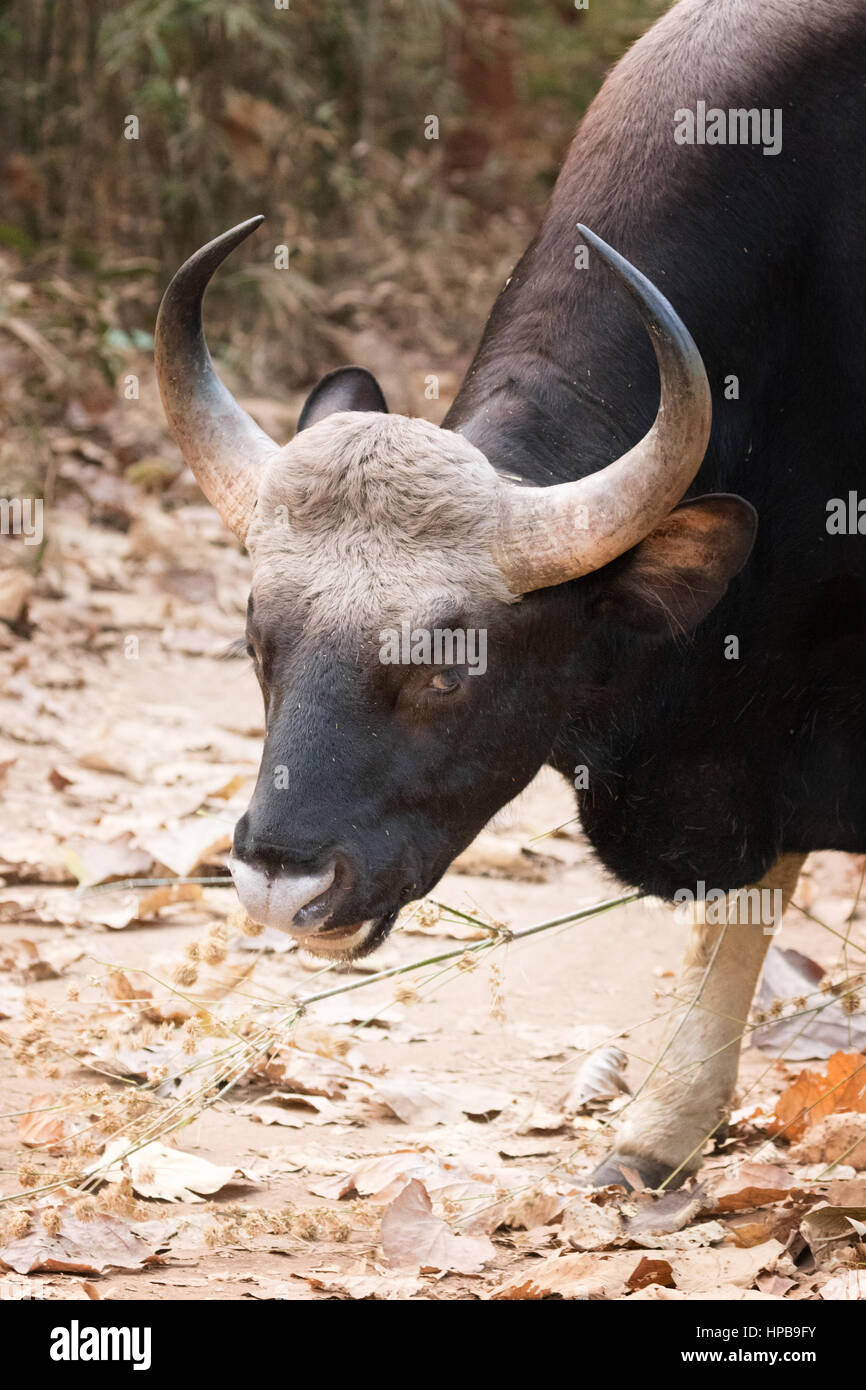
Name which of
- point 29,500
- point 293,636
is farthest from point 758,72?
point 29,500

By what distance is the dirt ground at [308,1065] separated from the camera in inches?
145

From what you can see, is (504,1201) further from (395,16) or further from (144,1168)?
(395,16)

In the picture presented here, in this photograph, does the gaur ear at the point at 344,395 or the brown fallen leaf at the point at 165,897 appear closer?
the gaur ear at the point at 344,395

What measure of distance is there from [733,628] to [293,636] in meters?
1.24

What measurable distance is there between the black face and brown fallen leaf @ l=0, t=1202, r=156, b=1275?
841 mm

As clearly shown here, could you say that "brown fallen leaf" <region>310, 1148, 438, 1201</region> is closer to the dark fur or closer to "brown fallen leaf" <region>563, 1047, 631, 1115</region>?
"brown fallen leaf" <region>563, 1047, 631, 1115</region>

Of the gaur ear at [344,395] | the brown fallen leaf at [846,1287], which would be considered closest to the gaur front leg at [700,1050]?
the brown fallen leaf at [846,1287]

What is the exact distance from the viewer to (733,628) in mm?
4176

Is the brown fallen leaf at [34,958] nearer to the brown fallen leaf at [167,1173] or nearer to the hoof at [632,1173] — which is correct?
the brown fallen leaf at [167,1173]

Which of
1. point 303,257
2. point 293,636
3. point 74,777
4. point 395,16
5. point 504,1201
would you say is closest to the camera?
point 293,636

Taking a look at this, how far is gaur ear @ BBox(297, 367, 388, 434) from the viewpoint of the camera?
443 centimetres

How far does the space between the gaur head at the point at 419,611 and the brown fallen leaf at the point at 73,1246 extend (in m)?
0.80

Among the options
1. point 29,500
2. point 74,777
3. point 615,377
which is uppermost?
point 29,500

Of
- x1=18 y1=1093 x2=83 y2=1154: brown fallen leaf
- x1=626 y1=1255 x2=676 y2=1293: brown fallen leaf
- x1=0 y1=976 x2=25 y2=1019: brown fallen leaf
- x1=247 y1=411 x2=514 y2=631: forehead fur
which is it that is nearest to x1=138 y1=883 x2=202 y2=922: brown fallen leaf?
x1=0 y1=976 x2=25 y2=1019: brown fallen leaf
